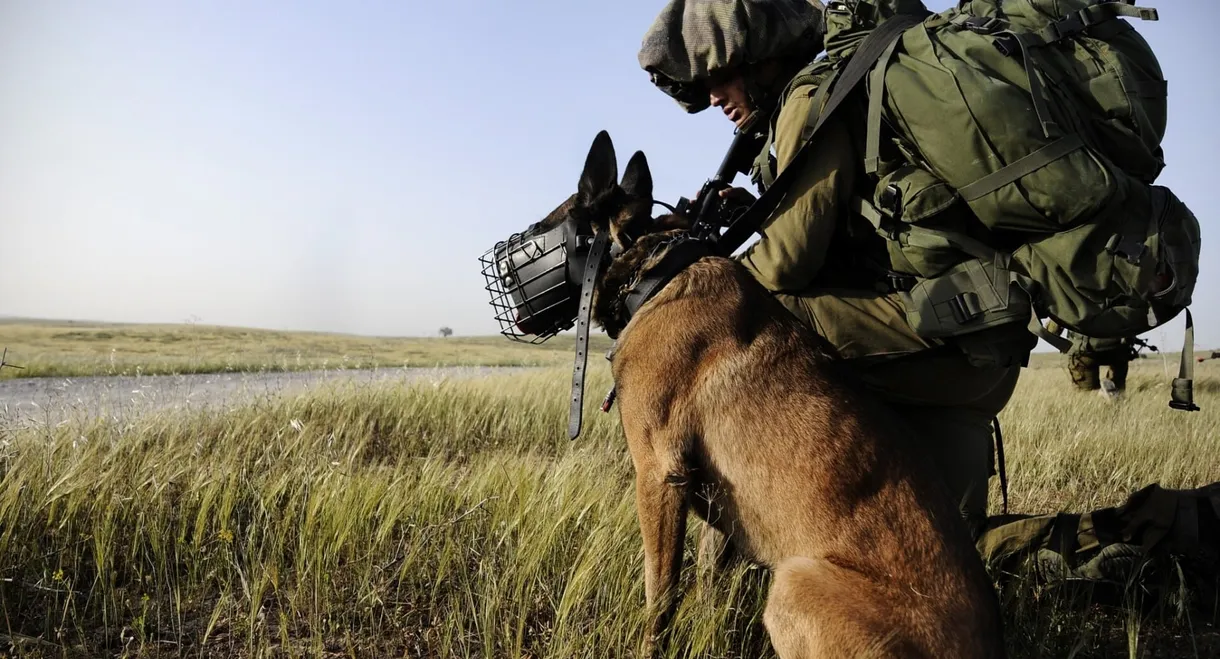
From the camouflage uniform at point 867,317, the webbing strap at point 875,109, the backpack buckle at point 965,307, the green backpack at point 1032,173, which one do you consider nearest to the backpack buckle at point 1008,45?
the green backpack at point 1032,173

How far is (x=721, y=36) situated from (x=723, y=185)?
0.65 meters

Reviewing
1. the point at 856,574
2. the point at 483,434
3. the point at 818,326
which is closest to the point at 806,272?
the point at 818,326

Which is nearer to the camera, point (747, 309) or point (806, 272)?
point (747, 309)

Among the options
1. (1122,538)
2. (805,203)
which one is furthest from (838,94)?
(1122,538)

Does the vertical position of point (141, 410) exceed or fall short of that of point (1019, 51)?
it falls short

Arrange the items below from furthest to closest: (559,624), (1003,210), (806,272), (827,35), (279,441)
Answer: (279,441), (827,35), (806,272), (559,624), (1003,210)

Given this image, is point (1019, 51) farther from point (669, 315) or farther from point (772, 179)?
point (669, 315)

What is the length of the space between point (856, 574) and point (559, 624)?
1.05 metres

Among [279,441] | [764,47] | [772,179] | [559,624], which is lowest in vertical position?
[559,624]

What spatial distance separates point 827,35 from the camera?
2.85m

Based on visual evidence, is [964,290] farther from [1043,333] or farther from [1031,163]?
[1031,163]

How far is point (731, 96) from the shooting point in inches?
126

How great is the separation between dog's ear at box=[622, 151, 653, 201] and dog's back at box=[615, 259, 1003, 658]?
451 millimetres

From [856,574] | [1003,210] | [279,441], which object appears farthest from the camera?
[279,441]
